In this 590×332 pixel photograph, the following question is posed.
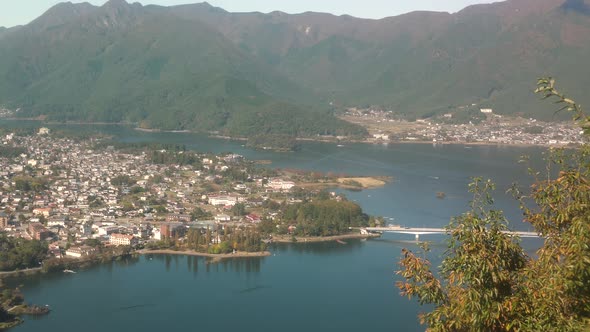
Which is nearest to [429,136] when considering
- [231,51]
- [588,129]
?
[231,51]

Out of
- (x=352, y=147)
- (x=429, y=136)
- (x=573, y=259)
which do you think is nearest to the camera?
(x=573, y=259)

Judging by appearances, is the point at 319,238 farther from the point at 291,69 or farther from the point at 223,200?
the point at 291,69

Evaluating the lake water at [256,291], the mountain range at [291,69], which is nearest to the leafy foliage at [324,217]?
the lake water at [256,291]

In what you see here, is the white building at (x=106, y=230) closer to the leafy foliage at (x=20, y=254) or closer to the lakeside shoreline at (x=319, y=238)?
the leafy foliage at (x=20, y=254)

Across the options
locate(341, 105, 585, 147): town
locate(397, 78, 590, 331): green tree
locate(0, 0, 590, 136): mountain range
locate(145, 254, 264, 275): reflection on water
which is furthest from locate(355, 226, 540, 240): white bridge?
locate(0, 0, 590, 136): mountain range

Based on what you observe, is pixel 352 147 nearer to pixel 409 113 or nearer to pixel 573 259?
pixel 409 113

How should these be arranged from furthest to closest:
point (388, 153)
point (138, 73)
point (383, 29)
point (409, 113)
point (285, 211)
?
point (383, 29) → point (138, 73) → point (409, 113) → point (388, 153) → point (285, 211)

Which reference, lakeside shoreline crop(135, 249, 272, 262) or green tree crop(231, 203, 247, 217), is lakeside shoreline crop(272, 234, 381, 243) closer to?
lakeside shoreline crop(135, 249, 272, 262)

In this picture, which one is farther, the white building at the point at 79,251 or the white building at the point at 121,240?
the white building at the point at 121,240
